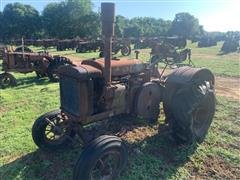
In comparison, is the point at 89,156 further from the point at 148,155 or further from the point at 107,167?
the point at 148,155

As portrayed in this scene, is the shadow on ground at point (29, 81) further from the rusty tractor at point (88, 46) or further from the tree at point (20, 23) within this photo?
the tree at point (20, 23)

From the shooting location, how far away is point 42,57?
10664 mm

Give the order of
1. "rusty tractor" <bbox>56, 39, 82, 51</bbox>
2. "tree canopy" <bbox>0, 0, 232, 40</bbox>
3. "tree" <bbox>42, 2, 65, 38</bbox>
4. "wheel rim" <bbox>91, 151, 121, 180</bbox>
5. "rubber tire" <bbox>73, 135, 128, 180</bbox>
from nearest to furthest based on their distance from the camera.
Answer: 1. "rubber tire" <bbox>73, 135, 128, 180</bbox>
2. "wheel rim" <bbox>91, 151, 121, 180</bbox>
3. "rusty tractor" <bbox>56, 39, 82, 51</bbox>
4. "tree canopy" <bbox>0, 0, 232, 40</bbox>
5. "tree" <bbox>42, 2, 65, 38</bbox>

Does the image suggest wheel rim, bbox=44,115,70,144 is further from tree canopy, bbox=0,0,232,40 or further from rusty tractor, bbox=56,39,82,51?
tree canopy, bbox=0,0,232,40

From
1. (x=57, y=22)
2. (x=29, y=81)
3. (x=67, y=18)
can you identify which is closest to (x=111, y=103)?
(x=29, y=81)

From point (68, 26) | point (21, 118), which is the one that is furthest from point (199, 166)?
point (68, 26)

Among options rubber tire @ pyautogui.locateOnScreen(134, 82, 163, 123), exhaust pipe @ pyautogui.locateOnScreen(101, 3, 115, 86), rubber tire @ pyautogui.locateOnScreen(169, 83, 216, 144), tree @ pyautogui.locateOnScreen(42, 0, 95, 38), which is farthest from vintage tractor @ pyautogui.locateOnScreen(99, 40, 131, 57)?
tree @ pyautogui.locateOnScreen(42, 0, 95, 38)

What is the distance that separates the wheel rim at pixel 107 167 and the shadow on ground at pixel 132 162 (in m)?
0.23

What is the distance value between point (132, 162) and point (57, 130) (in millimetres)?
1283

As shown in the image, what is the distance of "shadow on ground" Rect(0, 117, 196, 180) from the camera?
3865 millimetres

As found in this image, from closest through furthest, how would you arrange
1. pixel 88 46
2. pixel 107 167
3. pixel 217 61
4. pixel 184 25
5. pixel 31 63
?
pixel 107 167 → pixel 31 63 → pixel 217 61 → pixel 88 46 → pixel 184 25

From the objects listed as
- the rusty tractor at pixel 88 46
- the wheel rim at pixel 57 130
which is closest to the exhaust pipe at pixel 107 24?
the wheel rim at pixel 57 130

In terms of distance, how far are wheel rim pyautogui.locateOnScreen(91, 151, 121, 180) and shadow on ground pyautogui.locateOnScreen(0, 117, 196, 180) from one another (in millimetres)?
235

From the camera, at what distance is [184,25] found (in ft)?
258
